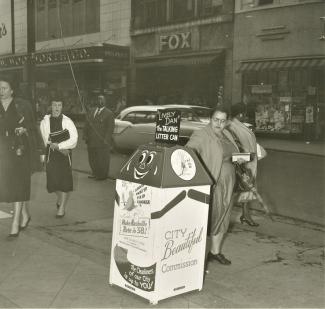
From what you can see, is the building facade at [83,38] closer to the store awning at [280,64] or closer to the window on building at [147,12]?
the window on building at [147,12]

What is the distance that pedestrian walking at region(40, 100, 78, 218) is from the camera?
6.69m

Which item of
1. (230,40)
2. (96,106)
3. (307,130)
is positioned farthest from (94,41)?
(307,130)

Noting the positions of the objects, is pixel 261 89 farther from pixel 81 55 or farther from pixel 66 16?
pixel 66 16

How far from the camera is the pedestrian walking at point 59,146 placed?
6.69 meters

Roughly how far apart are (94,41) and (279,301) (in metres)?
11.4

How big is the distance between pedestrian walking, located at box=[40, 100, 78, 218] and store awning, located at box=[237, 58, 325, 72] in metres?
13.1

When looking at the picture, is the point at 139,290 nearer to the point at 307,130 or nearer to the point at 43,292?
the point at 43,292

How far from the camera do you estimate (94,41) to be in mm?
14211

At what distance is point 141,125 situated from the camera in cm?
1379

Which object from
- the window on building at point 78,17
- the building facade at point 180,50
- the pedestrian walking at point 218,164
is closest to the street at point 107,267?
the pedestrian walking at point 218,164

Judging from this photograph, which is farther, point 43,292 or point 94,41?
point 94,41

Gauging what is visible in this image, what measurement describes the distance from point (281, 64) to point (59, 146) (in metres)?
13.8

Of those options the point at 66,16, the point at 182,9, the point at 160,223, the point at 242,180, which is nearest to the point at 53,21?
the point at 66,16

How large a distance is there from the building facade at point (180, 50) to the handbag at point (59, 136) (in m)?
8.88
